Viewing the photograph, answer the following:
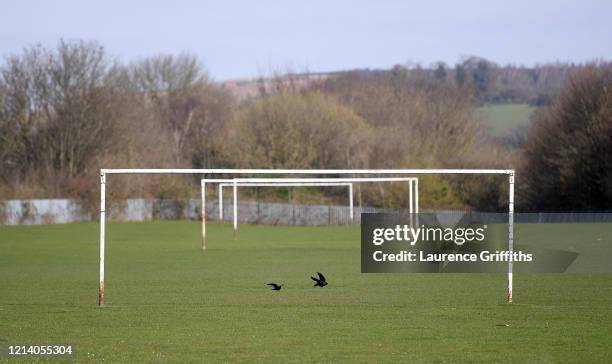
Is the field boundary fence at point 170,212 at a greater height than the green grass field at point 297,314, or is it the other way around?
the green grass field at point 297,314

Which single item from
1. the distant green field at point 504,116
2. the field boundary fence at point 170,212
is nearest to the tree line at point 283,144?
the field boundary fence at point 170,212

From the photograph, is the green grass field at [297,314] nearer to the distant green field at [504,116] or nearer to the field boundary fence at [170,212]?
the field boundary fence at [170,212]

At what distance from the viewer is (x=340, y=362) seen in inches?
388

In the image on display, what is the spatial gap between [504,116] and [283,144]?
60.7 meters

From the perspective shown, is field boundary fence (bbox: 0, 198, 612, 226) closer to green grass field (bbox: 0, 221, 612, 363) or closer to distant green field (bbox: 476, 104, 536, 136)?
green grass field (bbox: 0, 221, 612, 363)

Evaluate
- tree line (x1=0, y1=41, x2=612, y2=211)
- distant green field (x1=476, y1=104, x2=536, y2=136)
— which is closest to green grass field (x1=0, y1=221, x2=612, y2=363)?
tree line (x1=0, y1=41, x2=612, y2=211)

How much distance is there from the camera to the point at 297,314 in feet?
46.2

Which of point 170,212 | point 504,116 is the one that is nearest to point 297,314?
point 170,212

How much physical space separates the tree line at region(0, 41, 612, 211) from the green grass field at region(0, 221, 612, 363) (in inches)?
1081

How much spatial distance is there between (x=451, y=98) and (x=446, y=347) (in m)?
84.6

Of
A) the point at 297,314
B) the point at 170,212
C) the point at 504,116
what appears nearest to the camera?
the point at 297,314

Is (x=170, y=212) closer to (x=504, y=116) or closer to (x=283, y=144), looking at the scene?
(x=283, y=144)

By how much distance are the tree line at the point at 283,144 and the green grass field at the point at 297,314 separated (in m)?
27.4

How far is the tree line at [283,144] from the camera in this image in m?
51.7
